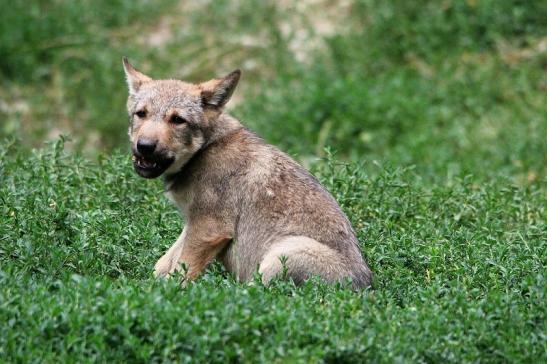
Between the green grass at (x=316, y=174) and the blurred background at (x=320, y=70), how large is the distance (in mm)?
31

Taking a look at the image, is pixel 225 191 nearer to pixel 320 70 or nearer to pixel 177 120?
pixel 177 120

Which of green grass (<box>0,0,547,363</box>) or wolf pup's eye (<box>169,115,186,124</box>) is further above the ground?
wolf pup's eye (<box>169,115,186,124</box>)

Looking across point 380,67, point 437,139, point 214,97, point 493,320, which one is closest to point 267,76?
point 380,67

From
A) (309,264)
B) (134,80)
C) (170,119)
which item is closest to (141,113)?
(170,119)

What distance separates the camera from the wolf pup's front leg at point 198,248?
727 centimetres

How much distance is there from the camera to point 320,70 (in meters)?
14.5

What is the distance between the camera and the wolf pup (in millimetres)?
7203

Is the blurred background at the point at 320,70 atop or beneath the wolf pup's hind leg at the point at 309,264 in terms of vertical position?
beneath

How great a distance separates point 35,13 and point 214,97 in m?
8.77

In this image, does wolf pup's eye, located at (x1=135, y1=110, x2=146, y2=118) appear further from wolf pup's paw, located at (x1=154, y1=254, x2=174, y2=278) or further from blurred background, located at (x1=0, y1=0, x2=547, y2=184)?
blurred background, located at (x1=0, y1=0, x2=547, y2=184)

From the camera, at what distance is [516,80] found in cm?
1352

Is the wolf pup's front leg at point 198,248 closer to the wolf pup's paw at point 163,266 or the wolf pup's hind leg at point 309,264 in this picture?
the wolf pup's paw at point 163,266

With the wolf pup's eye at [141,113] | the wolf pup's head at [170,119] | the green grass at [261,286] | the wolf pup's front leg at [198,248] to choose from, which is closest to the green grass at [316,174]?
the green grass at [261,286]

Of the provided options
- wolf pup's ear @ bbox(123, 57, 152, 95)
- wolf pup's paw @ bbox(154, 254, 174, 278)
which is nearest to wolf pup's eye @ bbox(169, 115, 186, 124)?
wolf pup's ear @ bbox(123, 57, 152, 95)
